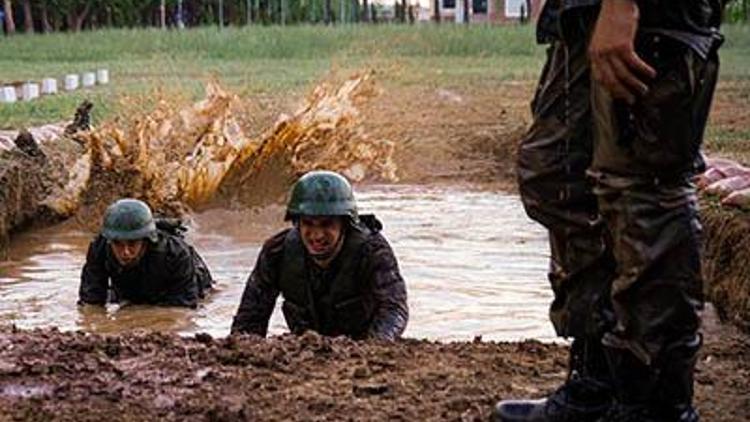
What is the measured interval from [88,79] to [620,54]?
23.7 meters

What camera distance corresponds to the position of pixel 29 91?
22.1 metres

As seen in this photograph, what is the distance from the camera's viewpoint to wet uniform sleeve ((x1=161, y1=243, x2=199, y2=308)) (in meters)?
9.63

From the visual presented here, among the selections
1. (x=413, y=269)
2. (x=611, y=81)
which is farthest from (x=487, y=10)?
(x=611, y=81)

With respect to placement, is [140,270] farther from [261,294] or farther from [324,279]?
[324,279]

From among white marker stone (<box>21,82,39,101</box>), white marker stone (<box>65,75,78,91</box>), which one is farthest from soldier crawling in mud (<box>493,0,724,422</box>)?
white marker stone (<box>65,75,78,91</box>)

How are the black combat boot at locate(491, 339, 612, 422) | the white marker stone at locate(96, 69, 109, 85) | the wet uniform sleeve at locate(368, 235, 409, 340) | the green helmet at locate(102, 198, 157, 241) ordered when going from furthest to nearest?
1. the white marker stone at locate(96, 69, 109, 85)
2. the green helmet at locate(102, 198, 157, 241)
3. the wet uniform sleeve at locate(368, 235, 409, 340)
4. the black combat boot at locate(491, 339, 612, 422)

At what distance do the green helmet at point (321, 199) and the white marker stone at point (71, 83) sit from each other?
17.9m

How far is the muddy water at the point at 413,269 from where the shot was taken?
9312 millimetres

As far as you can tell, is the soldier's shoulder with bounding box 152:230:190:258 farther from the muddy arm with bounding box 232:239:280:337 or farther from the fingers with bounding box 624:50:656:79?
the fingers with bounding box 624:50:656:79

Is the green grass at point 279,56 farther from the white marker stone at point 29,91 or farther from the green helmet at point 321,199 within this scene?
the green helmet at point 321,199

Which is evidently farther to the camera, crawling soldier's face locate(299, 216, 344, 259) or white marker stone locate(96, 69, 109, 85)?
white marker stone locate(96, 69, 109, 85)

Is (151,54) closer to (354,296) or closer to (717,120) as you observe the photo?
(717,120)

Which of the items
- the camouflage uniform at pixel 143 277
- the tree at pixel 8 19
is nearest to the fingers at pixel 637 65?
the camouflage uniform at pixel 143 277

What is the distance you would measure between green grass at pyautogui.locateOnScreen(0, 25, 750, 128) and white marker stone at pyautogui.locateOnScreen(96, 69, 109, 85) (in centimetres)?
24
